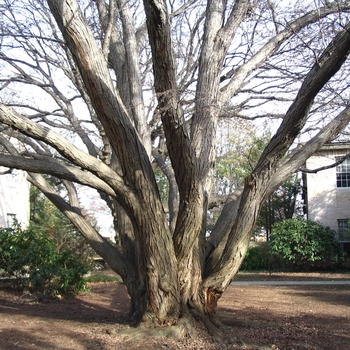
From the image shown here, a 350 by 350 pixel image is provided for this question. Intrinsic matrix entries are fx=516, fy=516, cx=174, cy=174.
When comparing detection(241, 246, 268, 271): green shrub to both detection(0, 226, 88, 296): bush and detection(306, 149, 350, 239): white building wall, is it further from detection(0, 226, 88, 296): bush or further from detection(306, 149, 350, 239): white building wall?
detection(0, 226, 88, 296): bush

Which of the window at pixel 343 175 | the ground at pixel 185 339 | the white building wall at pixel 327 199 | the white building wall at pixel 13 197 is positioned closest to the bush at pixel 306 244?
the white building wall at pixel 327 199

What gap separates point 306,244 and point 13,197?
50.9ft

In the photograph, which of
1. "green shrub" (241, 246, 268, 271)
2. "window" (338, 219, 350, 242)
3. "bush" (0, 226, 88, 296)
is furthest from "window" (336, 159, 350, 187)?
"bush" (0, 226, 88, 296)

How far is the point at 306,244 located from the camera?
74.7ft

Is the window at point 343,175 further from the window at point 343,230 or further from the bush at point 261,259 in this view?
the bush at point 261,259

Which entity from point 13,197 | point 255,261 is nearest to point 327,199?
point 255,261

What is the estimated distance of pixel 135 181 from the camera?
7336 millimetres

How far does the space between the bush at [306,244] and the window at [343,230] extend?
1.76 m

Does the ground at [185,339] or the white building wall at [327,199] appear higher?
the white building wall at [327,199]

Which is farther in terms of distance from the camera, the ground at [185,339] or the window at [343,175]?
the window at [343,175]

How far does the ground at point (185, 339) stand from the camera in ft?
23.2

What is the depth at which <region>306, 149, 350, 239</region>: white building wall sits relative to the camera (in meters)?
25.9

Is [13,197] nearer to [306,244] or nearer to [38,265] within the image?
[306,244]

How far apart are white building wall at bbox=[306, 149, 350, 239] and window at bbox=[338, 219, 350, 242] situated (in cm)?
20
